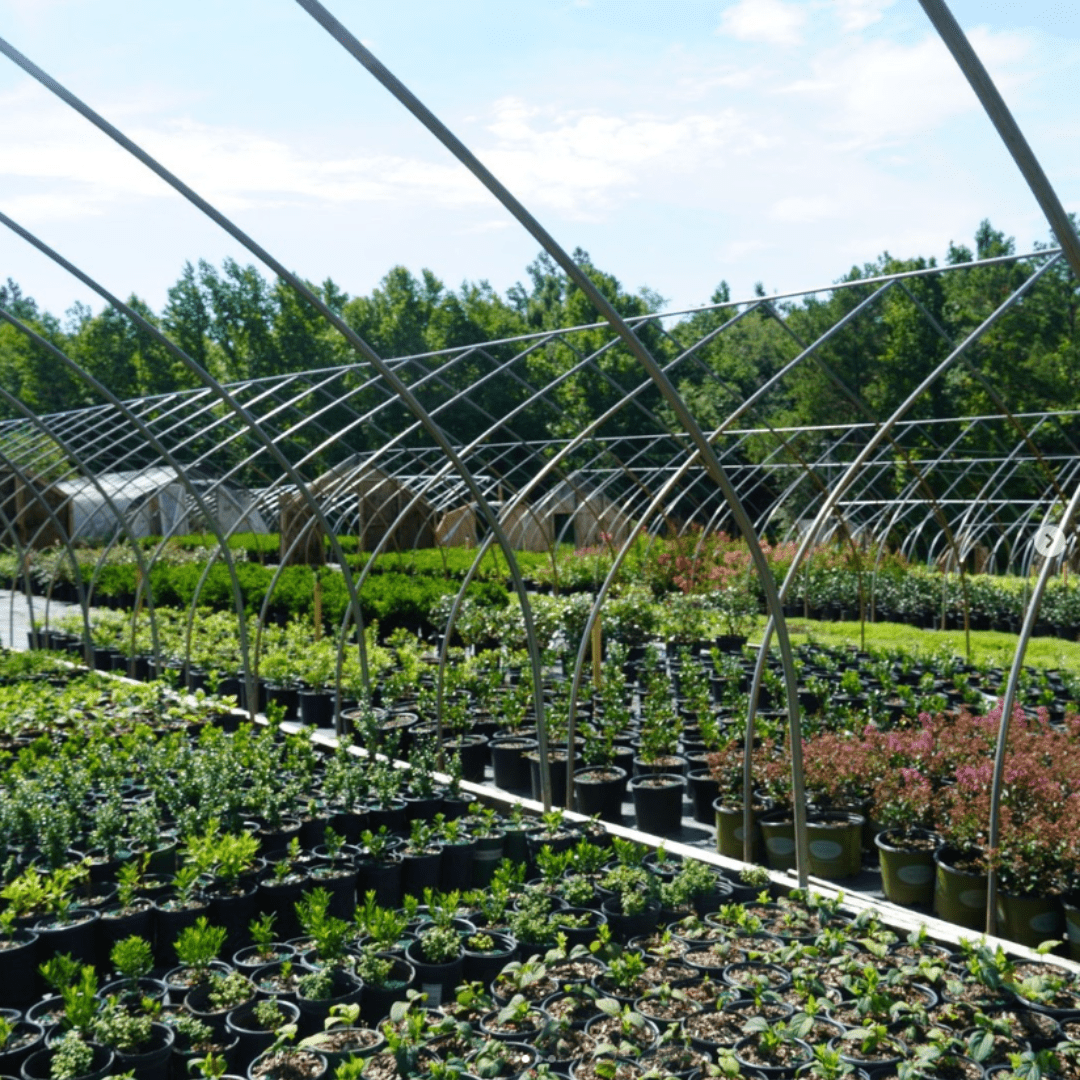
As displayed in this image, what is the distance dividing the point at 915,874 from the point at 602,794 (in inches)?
79.0

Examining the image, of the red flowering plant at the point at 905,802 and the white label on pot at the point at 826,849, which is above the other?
the red flowering plant at the point at 905,802

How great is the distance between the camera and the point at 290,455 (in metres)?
34.2

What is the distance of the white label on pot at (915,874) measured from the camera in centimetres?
520

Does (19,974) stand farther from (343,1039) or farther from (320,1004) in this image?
(343,1039)

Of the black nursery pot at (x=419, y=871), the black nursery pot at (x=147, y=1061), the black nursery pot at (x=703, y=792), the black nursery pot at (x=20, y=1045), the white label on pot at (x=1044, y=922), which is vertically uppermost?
the black nursery pot at (x=147, y=1061)

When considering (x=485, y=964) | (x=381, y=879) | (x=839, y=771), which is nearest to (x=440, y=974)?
(x=485, y=964)

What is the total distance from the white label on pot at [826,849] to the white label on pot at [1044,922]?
1.10 m

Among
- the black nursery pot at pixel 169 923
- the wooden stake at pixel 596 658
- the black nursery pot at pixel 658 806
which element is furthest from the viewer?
the wooden stake at pixel 596 658

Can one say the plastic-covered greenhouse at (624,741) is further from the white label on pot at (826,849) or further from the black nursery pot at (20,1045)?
the black nursery pot at (20,1045)

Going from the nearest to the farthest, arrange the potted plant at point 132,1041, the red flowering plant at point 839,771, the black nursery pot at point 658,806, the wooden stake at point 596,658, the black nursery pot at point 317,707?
the potted plant at point 132,1041 < the red flowering plant at point 839,771 < the black nursery pot at point 658,806 < the black nursery pot at point 317,707 < the wooden stake at point 596,658

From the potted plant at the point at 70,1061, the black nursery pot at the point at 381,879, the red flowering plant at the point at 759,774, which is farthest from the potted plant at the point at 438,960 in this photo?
the red flowering plant at the point at 759,774

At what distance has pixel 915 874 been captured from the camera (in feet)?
17.1

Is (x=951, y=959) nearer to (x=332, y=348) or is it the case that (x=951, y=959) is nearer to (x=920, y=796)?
(x=920, y=796)

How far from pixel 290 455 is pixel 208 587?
18517 millimetres
